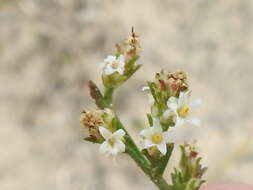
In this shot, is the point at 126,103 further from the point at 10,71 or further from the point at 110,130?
the point at 110,130

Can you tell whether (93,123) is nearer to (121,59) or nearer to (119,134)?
(119,134)

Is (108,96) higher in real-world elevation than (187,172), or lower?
higher

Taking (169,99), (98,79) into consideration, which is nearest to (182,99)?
(169,99)

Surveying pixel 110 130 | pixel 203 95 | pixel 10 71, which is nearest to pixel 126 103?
pixel 203 95

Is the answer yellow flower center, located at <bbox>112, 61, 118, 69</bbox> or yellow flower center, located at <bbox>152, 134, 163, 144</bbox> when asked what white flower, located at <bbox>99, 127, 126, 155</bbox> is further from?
yellow flower center, located at <bbox>112, 61, 118, 69</bbox>

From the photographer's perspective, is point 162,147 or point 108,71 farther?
point 108,71

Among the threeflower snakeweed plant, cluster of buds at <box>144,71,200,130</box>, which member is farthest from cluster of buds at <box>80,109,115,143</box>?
cluster of buds at <box>144,71,200,130</box>
